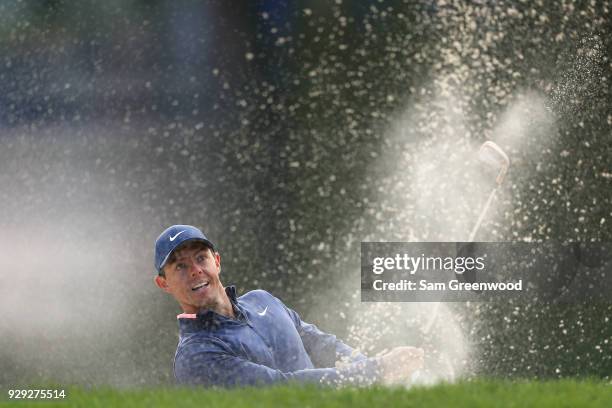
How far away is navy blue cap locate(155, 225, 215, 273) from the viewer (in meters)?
4.72

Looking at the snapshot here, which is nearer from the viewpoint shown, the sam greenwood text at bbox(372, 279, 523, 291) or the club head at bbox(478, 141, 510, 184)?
the club head at bbox(478, 141, 510, 184)

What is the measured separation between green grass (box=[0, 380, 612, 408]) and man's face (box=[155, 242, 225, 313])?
528 mm

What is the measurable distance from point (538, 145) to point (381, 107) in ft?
4.13

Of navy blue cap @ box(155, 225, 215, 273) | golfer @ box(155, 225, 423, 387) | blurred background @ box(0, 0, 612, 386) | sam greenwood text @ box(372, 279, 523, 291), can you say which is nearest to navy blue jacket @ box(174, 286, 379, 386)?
golfer @ box(155, 225, 423, 387)

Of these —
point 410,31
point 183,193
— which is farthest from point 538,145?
point 183,193

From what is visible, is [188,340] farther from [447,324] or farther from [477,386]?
[447,324]

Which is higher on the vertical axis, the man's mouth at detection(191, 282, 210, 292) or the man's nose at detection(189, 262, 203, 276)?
the man's nose at detection(189, 262, 203, 276)

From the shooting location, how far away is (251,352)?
185 inches

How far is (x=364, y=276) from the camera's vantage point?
20.7ft

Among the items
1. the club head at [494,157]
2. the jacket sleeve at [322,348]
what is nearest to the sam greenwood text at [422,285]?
the club head at [494,157]

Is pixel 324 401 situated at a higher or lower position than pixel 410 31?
lower

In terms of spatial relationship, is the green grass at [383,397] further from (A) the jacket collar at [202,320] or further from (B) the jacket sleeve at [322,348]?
(B) the jacket sleeve at [322,348]

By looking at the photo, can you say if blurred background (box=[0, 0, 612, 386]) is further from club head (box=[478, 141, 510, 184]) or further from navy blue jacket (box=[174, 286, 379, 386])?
navy blue jacket (box=[174, 286, 379, 386])

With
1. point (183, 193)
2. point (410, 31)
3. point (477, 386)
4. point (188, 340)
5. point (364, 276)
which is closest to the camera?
point (477, 386)
